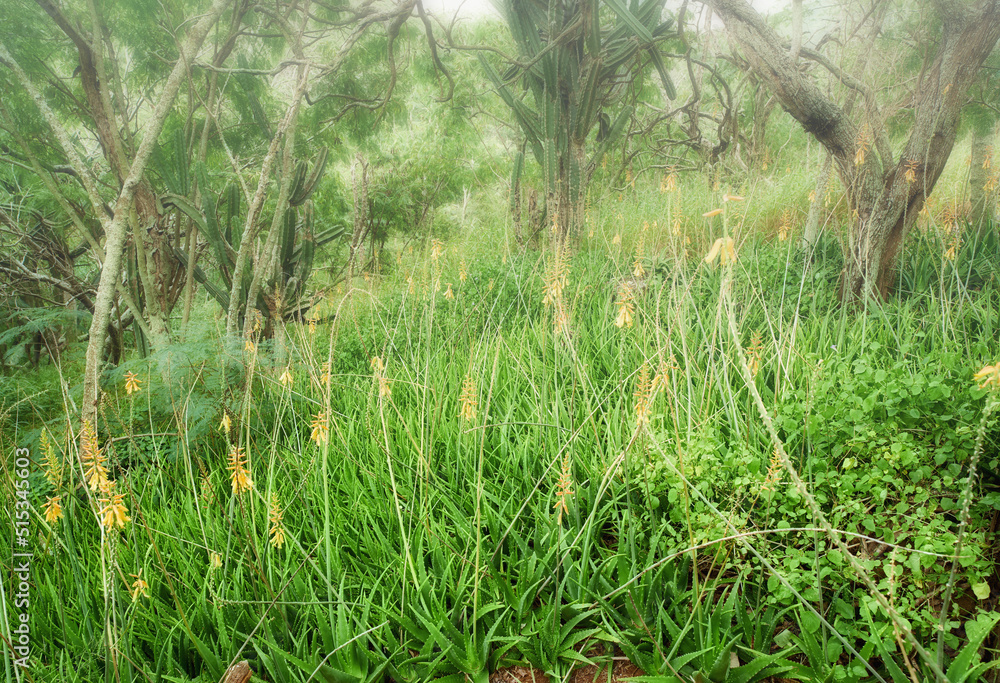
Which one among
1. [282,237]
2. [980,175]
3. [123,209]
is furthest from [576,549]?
[980,175]

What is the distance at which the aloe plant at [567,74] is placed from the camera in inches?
107

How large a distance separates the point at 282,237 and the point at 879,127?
268cm

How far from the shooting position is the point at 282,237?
2.55m

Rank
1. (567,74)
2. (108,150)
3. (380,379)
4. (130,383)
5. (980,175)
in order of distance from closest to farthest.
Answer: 1. (380,379)
2. (130,383)
3. (108,150)
4. (980,175)
5. (567,74)

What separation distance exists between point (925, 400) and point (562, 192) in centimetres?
215

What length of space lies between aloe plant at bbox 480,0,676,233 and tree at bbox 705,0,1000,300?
600 millimetres

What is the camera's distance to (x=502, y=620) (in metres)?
1.05

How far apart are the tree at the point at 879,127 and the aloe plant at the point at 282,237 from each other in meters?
1.98

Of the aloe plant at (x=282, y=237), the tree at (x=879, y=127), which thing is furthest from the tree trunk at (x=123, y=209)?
the tree at (x=879, y=127)

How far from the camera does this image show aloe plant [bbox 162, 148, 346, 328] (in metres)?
2.19

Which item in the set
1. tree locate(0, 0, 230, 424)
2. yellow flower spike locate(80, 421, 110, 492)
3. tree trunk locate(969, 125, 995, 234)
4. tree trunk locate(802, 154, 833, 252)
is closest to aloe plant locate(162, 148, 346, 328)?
tree locate(0, 0, 230, 424)

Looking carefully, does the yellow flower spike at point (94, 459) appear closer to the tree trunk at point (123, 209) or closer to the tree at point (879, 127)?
the tree trunk at point (123, 209)

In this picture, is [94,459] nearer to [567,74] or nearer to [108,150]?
[108,150]

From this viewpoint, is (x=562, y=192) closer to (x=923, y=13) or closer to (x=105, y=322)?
(x=923, y=13)
